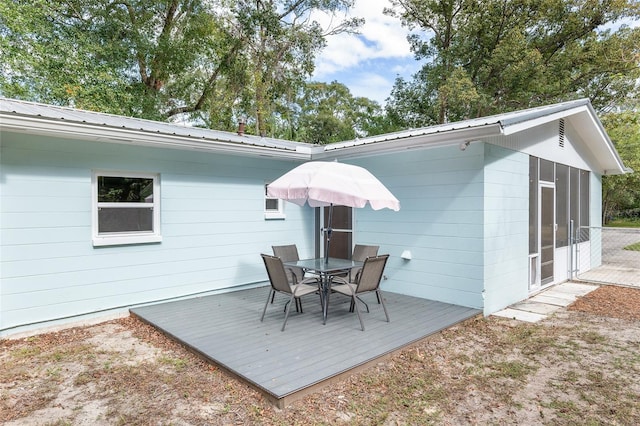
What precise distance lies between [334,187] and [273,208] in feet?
10.7

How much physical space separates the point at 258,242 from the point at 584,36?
17.0 meters

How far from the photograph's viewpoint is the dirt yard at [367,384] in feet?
9.22

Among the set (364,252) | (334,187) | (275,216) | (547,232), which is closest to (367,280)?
(334,187)

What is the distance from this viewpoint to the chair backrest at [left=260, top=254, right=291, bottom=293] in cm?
433

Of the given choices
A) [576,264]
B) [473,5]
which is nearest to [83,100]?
[576,264]

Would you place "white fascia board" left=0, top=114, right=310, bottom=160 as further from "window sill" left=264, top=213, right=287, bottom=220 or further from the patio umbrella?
the patio umbrella

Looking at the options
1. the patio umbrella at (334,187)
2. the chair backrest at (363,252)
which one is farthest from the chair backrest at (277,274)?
the chair backrest at (363,252)

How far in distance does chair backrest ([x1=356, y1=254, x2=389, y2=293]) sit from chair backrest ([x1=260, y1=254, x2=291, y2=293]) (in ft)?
2.96

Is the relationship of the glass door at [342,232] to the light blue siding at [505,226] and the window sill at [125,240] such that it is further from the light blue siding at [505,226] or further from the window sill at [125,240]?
the window sill at [125,240]

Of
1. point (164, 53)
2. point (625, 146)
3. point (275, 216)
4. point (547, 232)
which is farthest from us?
point (625, 146)

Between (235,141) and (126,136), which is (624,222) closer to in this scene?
(235,141)

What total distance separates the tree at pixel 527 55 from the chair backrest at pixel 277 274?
42.3 ft

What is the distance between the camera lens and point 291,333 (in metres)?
4.28

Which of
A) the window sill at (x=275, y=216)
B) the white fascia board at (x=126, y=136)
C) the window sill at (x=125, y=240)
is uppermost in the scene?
the white fascia board at (x=126, y=136)
